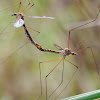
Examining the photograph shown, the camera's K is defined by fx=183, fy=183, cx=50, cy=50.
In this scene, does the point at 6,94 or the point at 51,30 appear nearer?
the point at 6,94

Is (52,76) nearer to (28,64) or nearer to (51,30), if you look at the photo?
(28,64)

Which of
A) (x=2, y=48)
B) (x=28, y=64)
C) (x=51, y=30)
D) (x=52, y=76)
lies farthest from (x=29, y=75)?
(x=51, y=30)

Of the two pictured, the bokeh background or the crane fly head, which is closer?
the crane fly head

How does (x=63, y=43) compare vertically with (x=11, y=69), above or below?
above

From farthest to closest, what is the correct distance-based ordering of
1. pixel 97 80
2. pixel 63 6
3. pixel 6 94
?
pixel 63 6 < pixel 97 80 < pixel 6 94

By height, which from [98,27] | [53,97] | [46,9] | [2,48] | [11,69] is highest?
[46,9]

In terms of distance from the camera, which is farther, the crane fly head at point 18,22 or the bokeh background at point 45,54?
the bokeh background at point 45,54

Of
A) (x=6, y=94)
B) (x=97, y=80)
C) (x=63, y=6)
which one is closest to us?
(x=6, y=94)

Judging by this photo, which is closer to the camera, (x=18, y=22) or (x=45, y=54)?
(x=18, y=22)
